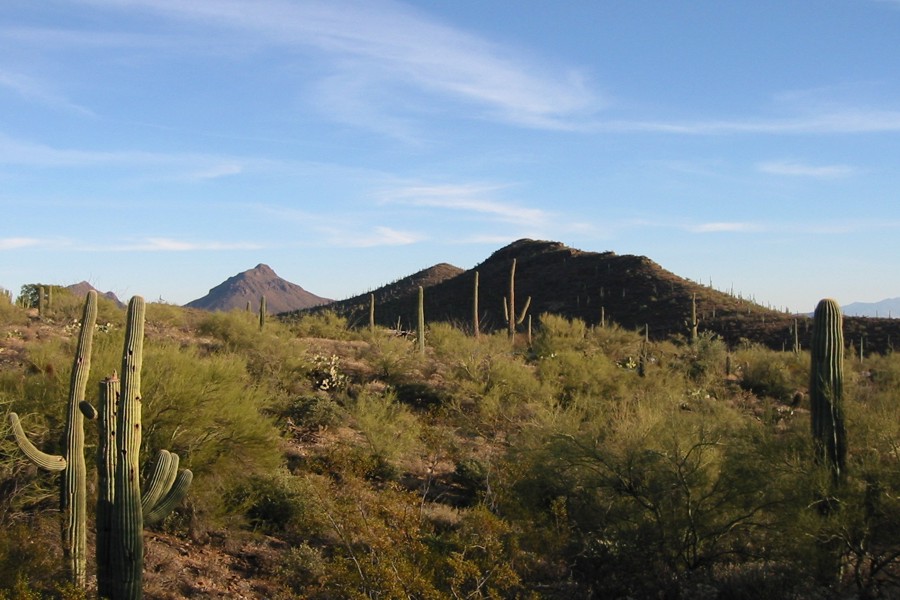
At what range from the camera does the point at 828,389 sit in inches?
419

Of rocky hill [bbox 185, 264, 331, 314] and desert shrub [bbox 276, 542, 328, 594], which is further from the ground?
rocky hill [bbox 185, 264, 331, 314]

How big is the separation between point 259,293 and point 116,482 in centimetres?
11440

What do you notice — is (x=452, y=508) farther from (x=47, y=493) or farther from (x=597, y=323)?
(x=597, y=323)

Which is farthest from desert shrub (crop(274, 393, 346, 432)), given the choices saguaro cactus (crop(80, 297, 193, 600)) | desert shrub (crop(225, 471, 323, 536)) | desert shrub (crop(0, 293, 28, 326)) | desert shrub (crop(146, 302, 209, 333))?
desert shrub (crop(0, 293, 28, 326))

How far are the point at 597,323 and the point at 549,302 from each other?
24.6 ft

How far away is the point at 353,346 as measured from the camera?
2722 cm

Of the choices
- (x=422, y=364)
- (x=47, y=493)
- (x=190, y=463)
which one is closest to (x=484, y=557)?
(x=190, y=463)

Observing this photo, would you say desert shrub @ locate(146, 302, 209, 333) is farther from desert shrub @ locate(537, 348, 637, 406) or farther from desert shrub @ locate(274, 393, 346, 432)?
desert shrub @ locate(537, 348, 637, 406)

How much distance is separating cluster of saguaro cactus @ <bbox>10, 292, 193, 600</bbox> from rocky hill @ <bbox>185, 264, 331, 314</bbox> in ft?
333

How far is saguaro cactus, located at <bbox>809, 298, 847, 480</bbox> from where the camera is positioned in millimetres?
10266

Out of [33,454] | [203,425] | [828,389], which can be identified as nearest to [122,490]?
[33,454]

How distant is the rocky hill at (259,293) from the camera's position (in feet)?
374

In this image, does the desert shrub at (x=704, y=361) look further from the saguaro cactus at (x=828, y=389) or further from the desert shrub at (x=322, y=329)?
the saguaro cactus at (x=828, y=389)

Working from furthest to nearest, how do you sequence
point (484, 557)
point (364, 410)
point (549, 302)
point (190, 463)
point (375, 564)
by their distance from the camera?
point (549, 302) < point (364, 410) < point (190, 463) < point (484, 557) < point (375, 564)
